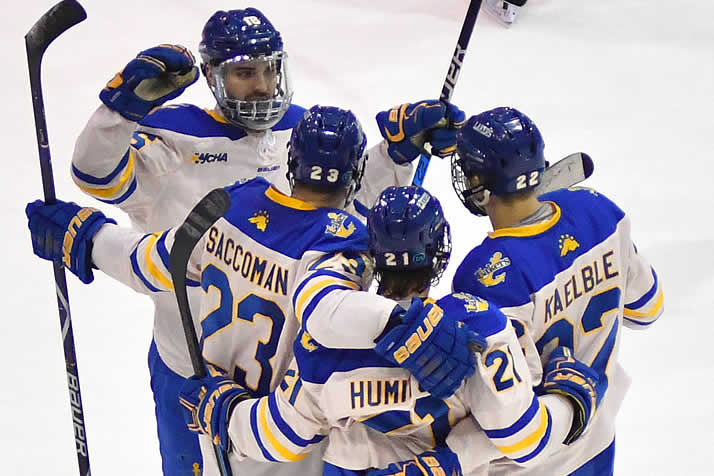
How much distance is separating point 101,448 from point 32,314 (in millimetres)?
735

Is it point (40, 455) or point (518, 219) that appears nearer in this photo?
point (518, 219)

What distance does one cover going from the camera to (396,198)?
1.99 m

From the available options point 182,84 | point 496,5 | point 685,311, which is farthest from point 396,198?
point 496,5

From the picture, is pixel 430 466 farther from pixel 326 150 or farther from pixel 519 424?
pixel 326 150

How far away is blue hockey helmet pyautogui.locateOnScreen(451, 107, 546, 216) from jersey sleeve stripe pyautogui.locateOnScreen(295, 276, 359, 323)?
0.33 metres

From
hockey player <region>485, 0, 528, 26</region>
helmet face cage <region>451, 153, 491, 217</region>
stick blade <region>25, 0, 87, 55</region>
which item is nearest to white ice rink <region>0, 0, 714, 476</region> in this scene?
hockey player <region>485, 0, 528, 26</region>

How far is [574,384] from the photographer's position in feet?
6.66

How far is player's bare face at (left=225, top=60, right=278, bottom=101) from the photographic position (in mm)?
2650

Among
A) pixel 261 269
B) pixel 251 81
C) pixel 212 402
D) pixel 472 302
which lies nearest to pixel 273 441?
pixel 212 402

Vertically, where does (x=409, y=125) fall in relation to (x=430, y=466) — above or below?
above

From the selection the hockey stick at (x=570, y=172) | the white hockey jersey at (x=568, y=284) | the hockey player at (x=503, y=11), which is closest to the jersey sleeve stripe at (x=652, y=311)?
the white hockey jersey at (x=568, y=284)

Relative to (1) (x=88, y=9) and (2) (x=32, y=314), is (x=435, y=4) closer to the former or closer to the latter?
(1) (x=88, y=9)

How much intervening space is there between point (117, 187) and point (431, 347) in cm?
108

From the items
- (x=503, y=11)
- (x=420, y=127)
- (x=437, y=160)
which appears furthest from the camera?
(x=503, y=11)
